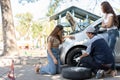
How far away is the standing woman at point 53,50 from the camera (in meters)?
8.36

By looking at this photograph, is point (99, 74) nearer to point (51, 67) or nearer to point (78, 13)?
point (51, 67)

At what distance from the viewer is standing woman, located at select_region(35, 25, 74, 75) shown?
8.36 meters

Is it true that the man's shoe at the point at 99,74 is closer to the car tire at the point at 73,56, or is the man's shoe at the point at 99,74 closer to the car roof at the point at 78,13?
the car tire at the point at 73,56

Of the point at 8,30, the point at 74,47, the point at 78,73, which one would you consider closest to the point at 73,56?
the point at 74,47

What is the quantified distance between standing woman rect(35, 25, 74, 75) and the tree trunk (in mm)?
5780

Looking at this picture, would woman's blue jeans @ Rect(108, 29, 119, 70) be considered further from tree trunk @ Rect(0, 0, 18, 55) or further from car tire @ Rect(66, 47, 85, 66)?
tree trunk @ Rect(0, 0, 18, 55)

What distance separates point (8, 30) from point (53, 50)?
20.5 feet

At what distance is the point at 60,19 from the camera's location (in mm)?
21078

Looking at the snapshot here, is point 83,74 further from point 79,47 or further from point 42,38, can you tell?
point 42,38

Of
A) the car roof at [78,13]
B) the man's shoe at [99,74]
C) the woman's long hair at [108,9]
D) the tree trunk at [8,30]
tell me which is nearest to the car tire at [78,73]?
the man's shoe at [99,74]

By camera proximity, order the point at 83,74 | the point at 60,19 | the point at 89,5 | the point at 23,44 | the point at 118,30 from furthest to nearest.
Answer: the point at 23,44 → the point at 60,19 → the point at 89,5 → the point at 118,30 → the point at 83,74

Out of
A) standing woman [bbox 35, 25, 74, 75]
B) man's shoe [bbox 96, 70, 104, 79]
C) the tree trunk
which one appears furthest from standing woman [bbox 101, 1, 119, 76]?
the tree trunk

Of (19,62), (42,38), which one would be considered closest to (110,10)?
(19,62)

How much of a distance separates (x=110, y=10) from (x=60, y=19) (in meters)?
13.3
